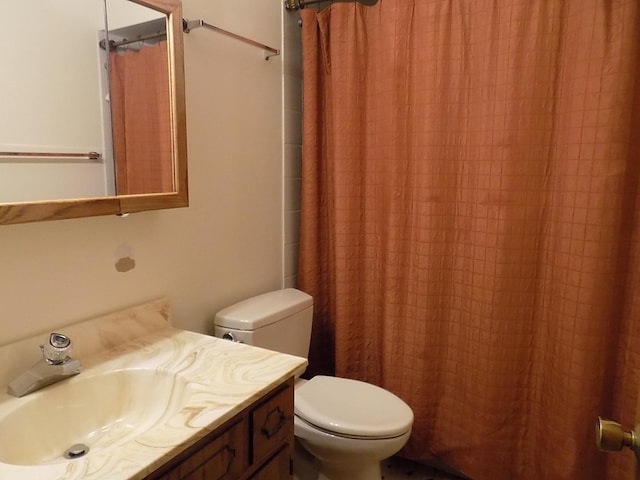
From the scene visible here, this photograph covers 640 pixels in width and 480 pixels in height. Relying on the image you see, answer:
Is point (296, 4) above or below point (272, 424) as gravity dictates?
above

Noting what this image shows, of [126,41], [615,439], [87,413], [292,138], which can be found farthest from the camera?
[292,138]

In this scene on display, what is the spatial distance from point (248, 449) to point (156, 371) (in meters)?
0.31

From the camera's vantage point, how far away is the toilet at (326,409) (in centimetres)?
148

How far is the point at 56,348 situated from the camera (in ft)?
3.49

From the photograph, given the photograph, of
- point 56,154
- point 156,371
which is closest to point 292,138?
point 56,154

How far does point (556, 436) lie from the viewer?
160 cm

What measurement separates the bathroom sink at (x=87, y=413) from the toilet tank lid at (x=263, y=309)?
449 mm

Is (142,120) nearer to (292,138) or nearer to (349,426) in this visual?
(292,138)

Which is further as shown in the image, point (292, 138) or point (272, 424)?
point (292, 138)

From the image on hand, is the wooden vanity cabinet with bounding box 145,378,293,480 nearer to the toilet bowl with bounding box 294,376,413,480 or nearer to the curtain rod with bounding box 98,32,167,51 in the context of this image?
the toilet bowl with bounding box 294,376,413,480

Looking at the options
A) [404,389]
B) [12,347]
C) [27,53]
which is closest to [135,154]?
[27,53]

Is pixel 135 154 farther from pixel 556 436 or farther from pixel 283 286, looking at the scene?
pixel 556 436

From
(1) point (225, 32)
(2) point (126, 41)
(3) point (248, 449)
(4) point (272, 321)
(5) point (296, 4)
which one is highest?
(5) point (296, 4)

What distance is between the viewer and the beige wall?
115 cm
